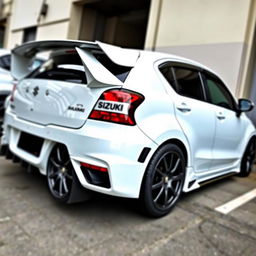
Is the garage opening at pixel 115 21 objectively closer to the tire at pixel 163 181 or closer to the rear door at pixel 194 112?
the rear door at pixel 194 112

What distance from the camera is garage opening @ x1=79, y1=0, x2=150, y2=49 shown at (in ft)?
31.5

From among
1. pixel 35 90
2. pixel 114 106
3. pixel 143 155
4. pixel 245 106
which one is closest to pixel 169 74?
pixel 114 106

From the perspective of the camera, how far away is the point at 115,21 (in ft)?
35.8

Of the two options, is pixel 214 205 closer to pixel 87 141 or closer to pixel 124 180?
pixel 124 180

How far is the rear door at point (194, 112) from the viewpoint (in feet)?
8.90

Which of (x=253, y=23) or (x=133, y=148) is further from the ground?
(x=253, y=23)

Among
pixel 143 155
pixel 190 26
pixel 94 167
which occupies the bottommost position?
pixel 94 167

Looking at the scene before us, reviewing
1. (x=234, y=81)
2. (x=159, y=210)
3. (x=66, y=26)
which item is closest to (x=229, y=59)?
(x=234, y=81)

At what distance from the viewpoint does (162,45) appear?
687 centimetres

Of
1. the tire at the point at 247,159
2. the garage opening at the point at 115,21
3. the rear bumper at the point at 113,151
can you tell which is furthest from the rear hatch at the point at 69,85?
the garage opening at the point at 115,21

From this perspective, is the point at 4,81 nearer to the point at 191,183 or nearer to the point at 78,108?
the point at 78,108

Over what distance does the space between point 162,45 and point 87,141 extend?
5.24 m

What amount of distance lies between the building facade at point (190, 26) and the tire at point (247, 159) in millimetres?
1481

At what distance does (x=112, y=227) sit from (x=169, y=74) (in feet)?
5.02
